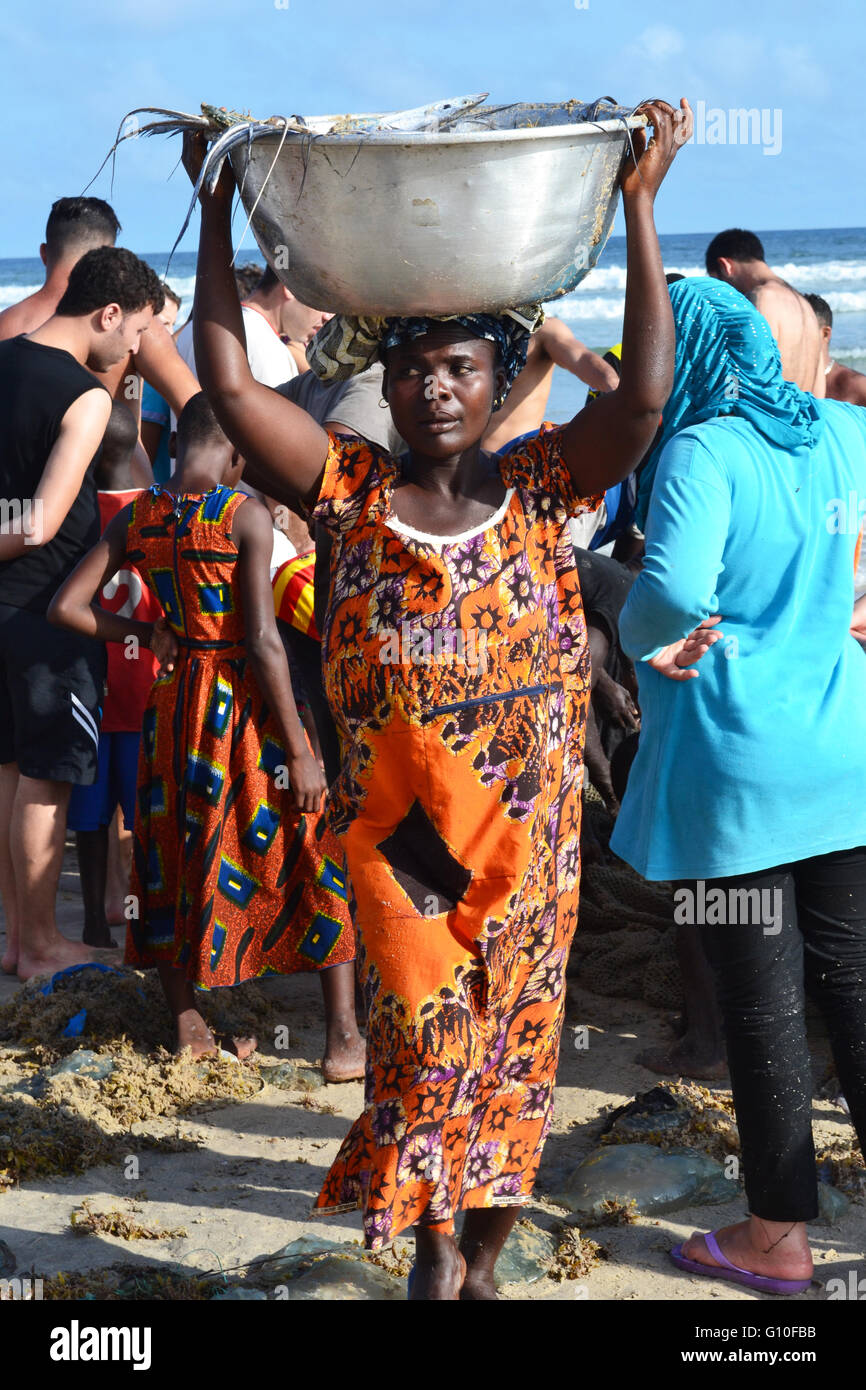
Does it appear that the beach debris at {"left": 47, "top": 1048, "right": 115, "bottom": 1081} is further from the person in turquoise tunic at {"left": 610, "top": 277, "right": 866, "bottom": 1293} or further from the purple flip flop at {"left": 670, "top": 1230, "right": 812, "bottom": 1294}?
the person in turquoise tunic at {"left": 610, "top": 277, "right": 866, "bottom": 1293}

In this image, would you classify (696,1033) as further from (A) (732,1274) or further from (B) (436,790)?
(B) (436,790)

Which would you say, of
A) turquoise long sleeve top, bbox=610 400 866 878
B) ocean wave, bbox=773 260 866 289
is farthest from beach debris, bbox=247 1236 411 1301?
ocean wave, bbox=773 260 866 289

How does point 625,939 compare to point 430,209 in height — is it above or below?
below

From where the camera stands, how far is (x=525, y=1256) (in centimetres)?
288

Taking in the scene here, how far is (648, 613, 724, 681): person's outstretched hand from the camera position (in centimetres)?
271

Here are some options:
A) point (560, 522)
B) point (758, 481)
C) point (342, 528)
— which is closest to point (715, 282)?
point (758, 481)

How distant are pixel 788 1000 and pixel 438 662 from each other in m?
1.04

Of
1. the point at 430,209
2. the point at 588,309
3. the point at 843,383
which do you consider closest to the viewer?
the point at 430,209

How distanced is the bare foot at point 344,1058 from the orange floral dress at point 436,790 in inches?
52.2

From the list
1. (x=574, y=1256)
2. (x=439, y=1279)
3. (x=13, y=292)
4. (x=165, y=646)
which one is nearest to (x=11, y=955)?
(x=165, y=646)

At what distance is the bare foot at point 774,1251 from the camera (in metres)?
2.80

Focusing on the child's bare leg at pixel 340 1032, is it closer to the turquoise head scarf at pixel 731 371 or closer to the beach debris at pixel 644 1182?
the beach debris at pixel 644 1182

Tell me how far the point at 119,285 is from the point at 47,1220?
297 cm

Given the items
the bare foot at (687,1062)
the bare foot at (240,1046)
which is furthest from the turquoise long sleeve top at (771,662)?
Result: the bare foot at (240,1046)
